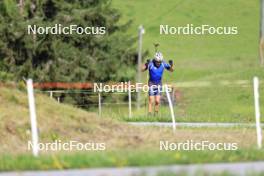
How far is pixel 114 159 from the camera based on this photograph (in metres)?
11.8

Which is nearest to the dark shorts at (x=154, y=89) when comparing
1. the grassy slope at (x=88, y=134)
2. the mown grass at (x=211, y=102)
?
the grassy slope at (x=88, y=134)

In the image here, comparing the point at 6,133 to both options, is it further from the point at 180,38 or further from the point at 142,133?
the point at 180,38

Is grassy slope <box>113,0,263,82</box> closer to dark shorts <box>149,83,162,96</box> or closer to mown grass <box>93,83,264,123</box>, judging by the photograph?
mown grass <box>93,83,264,123</box>

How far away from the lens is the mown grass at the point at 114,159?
38.0 feet

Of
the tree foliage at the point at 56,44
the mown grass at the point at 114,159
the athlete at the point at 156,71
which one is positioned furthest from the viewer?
the tree foliage at the point at 56,44

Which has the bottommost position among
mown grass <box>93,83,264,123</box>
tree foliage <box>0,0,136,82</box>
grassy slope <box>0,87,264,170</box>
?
grassy slope <box>0,87,264,170</box>

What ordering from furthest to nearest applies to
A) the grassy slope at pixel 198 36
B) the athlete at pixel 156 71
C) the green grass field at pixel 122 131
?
1. the grassy slope at pixel 198 36
2. the athlete at pixel 156 71
3. the green grass field at pixel 122 131

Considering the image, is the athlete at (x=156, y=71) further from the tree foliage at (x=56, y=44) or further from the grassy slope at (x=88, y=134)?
the tree foliage at (x=56, y=44)

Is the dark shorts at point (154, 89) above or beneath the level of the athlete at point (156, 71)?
beneath

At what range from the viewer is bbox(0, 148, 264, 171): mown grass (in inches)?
456

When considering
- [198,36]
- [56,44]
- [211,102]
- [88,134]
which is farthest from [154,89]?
[198,36]

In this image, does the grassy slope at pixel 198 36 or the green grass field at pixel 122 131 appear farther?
the grassy slope at pixel 198 36

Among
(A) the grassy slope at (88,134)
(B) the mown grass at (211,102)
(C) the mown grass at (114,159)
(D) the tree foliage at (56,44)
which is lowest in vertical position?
(C) the mown grass at (114,159)

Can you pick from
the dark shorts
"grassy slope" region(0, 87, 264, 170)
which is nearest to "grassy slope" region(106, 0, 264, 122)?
the dark shorts
